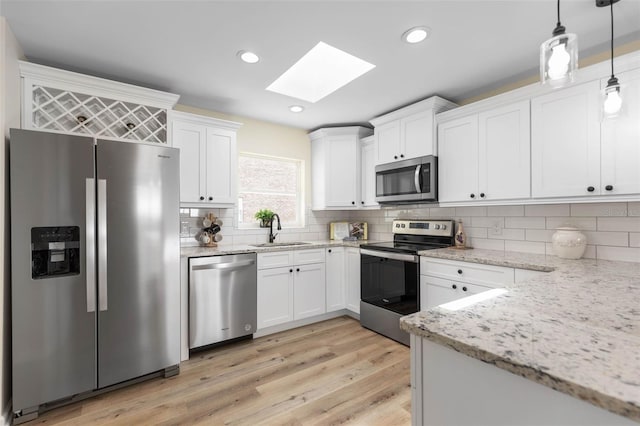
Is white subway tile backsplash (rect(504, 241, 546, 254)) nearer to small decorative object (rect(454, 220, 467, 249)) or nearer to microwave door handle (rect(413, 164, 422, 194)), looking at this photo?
small decorative object (rect(454, 220, 467, 249))

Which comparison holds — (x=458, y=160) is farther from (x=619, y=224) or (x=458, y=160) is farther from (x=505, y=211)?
(x=619, y=224)

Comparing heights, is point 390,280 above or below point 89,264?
below

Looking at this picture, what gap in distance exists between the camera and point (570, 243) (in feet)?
7.32

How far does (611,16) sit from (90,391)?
4.06 m

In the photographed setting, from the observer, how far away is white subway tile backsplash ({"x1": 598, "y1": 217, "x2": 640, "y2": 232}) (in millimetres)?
2107

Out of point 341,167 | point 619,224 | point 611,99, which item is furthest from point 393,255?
point 611,99

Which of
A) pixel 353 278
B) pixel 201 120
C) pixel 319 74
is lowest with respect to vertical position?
pixel 353 278

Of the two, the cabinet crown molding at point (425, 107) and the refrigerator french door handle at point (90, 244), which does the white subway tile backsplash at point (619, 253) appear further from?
the refrigerator french door handle at point (90, 244)

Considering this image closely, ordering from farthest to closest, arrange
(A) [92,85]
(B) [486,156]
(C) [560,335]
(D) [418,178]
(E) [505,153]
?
(D) [418,178], (B) [486,156], (E) [505,153], (A) [92,85], (C) [560,335]

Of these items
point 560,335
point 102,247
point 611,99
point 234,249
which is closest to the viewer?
point 560,335

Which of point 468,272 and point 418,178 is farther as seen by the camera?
point 418,178

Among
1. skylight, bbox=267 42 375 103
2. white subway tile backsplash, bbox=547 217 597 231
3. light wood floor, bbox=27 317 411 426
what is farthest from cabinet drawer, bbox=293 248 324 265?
white subway tile backsplash, bbox=547 217 597 231

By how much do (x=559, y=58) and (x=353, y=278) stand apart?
2.74 metres

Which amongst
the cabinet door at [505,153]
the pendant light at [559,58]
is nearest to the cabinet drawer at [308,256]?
the cabinet door at [505,153]
